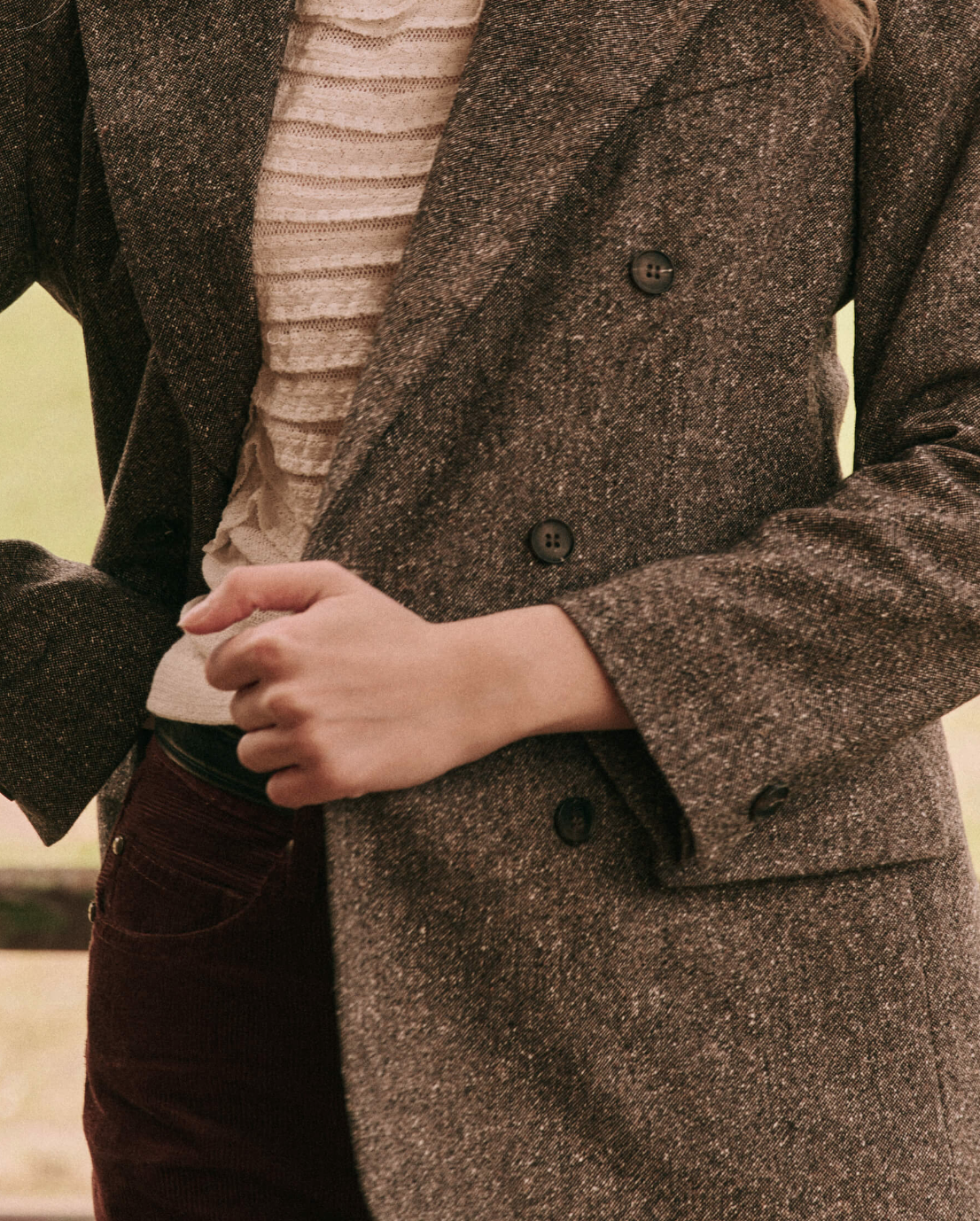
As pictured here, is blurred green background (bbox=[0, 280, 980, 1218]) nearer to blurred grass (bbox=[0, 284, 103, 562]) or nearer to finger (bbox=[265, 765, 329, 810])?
blurred grass (bbox=[0, 284, 103, 562])

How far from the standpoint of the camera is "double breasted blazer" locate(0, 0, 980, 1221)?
0.63m

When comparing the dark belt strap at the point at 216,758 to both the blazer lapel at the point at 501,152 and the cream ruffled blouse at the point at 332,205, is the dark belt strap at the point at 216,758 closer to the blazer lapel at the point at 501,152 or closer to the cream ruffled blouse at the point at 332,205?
the cream ruffled blouse at the point at 332,205

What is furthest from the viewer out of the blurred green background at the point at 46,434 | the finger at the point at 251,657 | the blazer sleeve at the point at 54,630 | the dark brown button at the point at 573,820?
the blurred green background at the point at 46,434

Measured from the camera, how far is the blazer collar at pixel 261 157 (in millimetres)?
655

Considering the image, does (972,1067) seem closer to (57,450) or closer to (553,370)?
(553,370)

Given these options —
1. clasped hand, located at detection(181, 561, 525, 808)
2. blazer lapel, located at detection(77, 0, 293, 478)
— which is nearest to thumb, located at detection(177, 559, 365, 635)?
clasped hand, located at detection(181, 561, 525, 808)

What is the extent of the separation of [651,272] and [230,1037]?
1.74 ft

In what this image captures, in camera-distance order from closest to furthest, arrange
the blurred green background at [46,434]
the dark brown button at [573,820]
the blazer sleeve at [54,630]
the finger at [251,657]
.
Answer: the finger at [251,657]
the dark brown button at [573,820]
the blazer sleeve at [54,630]
the blurred green background at [46,434]

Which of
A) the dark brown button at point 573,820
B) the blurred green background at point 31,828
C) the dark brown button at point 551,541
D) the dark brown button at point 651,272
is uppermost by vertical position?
the dark brown button at point 651,272

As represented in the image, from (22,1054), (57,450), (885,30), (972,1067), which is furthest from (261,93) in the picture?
(22,1054)

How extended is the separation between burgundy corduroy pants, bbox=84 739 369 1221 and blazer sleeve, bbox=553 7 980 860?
0.25m

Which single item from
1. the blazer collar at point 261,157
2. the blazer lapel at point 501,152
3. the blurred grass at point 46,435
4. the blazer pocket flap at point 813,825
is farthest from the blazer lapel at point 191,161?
the blurred grass at point 46,435

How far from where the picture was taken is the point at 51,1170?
70.1 inches

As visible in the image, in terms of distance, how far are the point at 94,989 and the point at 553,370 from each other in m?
0.51
